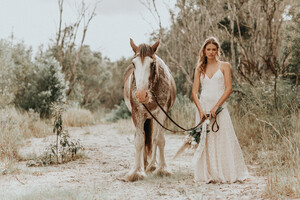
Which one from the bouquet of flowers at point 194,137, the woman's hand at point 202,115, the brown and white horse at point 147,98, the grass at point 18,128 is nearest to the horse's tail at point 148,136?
the brown and white horse at point 147,98

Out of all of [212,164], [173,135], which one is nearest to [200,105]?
[212,164]

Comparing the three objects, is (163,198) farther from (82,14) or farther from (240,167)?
(82,14)

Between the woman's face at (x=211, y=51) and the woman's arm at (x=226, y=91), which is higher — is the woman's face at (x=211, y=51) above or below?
above

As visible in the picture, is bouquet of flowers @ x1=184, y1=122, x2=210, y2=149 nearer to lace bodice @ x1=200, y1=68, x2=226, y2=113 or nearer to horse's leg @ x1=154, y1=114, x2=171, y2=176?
lace bodice @ x1=200, y1=68, x2=226, y2=113

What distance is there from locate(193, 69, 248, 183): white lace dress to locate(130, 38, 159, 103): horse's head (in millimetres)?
845

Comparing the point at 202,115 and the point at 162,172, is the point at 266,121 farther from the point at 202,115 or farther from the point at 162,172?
the point at 162,172

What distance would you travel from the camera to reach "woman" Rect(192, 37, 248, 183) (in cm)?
400

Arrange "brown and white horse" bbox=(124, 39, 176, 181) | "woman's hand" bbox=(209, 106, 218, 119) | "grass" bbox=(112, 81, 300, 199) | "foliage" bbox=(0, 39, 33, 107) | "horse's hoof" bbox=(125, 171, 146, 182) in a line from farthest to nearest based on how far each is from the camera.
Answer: "foliage" bbox=(0, 39, 33, 107) → "grass" bbox=(112, 81, 300, 199) → "horse's hoof" bbox=(125, 171, 146, 182) → "woman's hand" bbox=(209, 106, 218, 119) → "brown and white horse" bbox=(124, 39, 176, 181)

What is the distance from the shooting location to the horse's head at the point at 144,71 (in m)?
3.58

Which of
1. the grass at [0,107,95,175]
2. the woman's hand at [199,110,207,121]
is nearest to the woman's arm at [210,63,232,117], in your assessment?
the woman's hand at [199,110,207,121]

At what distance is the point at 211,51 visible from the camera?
4066 millimetres

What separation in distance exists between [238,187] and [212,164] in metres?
0.49

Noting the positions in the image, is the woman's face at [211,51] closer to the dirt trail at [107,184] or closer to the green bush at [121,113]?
the dirt trail at [107,184]

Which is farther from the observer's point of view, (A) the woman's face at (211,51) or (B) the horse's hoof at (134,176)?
(B) the horse's hoof at (134,176)
